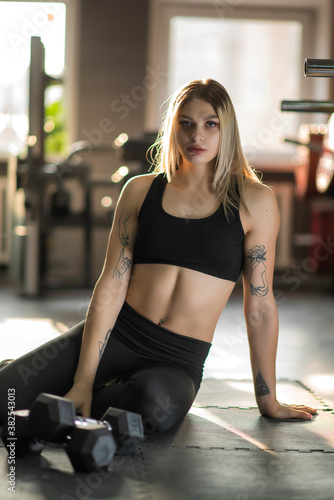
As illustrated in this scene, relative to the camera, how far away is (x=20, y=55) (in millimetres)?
5934

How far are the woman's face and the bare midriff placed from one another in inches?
11.8

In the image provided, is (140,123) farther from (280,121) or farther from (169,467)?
(169,467)

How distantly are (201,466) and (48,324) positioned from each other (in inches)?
83.0

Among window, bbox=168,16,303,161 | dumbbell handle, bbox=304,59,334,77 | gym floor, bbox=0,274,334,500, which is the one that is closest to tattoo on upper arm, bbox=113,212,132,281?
gym floor, bbox=0,274,334,500

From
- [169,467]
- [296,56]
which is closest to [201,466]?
[169,467]

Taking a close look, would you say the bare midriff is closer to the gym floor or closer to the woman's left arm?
the woman's left arm

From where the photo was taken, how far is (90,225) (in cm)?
509

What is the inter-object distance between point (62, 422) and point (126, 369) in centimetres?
43

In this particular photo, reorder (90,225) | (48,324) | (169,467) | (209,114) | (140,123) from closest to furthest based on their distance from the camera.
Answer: (169,467) → (209,114) → (48,324) → (90,225) → (140,123)

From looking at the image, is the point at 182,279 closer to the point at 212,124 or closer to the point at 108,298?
the point at 108,298

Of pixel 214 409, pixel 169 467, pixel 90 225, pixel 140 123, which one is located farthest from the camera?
pixel 140 123

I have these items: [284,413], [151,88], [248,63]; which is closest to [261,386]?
[284,413]

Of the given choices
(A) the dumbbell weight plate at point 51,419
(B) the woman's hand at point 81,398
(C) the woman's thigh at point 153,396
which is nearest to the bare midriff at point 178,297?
(C) the woman's thigh at point 153,396

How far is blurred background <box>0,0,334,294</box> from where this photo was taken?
19.3 ft
